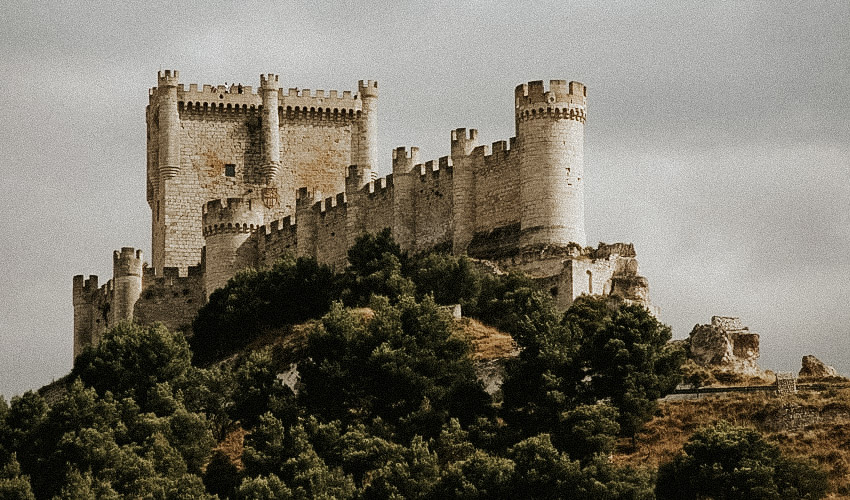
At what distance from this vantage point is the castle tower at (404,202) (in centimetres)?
8375

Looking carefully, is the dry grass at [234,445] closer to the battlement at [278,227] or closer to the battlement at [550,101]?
the battlement at [550,101]

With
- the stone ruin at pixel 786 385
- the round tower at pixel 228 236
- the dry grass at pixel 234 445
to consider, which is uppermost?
the round tower at pixel 228 236

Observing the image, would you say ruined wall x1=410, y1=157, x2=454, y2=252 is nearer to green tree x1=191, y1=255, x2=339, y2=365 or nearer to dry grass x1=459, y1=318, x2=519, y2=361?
green tree x1=191, y1=255, x2=339, y2=365

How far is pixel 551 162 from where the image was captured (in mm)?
78562

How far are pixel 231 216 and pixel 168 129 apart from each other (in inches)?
292

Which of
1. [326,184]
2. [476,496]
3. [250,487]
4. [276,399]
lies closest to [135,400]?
[276,399]

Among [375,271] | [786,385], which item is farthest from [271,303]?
[786,385]

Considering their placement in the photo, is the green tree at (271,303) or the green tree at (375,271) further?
the green tree at (271,303)

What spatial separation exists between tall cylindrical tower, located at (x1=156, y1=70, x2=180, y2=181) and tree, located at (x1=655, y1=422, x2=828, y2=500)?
4105 cm

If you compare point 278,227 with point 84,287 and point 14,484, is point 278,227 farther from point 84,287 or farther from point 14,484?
point 14,484

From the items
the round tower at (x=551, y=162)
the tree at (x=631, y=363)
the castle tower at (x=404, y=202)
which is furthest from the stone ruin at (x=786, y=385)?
the castle tower at (x=404, y=202)

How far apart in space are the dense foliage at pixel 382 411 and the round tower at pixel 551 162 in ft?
8.76

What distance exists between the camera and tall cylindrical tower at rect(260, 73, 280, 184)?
322 feet

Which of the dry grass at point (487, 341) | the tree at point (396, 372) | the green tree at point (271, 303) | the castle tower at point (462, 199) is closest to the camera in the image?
the tree at point (396, 372)
